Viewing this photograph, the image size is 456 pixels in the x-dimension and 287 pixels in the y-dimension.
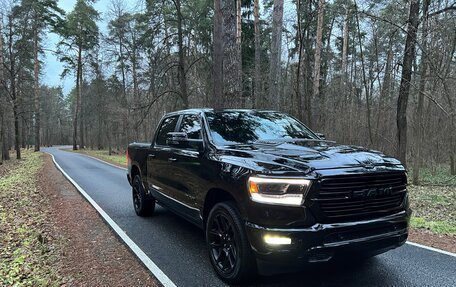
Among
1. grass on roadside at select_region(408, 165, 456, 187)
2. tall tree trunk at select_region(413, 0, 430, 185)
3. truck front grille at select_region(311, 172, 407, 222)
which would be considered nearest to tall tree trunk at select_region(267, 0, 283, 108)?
tall tree trunk at select_region(413, 0, 430, 185)

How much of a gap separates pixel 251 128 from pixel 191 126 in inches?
37.9

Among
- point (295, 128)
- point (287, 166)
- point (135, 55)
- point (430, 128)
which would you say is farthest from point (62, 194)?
point (135, 55)

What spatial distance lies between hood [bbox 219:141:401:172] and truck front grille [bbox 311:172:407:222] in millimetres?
141

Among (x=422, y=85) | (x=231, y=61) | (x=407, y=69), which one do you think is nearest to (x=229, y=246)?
(x=231, y=61)

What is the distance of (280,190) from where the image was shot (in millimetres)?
3258

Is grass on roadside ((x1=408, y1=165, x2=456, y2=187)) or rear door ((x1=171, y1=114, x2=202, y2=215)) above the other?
rear door ((x1=171, y1=114, x2=202, y2=215))

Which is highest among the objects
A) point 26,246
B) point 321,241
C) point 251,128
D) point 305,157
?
point 251,128

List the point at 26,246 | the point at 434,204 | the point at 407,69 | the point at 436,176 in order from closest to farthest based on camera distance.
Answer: the point at 26,246 → the point at 434,204 → the point at 407,69 → the point at 436,176

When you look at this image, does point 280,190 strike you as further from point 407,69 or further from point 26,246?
point 407,69

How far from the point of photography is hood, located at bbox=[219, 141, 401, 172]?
3.34 meters

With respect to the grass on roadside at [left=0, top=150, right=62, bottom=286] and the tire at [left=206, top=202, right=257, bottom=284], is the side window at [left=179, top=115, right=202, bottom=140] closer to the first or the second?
the tire at [left=206, top=202, right=257, bottom=284]

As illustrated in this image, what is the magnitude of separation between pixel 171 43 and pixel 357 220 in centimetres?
2088

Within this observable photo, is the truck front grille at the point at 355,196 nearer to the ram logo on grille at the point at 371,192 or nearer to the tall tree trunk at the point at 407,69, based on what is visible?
the ram logo on grille at the point at 371,192

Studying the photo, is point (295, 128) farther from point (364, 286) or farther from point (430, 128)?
point (430, 128)
